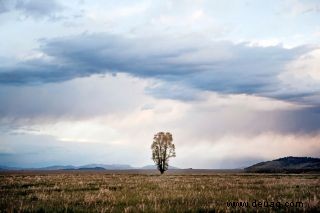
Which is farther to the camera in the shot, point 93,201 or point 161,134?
point 161,134

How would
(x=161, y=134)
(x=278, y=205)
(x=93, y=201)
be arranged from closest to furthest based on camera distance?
1. (x=278, y=205)
2. (x=93, y=201)
3. (x=161, y=134)

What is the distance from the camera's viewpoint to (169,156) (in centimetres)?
10600

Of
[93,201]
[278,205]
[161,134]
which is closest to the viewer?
[278,205]

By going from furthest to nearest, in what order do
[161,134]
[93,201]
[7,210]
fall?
[161,134], [93,201], [7,210]

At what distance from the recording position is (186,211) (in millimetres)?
12664

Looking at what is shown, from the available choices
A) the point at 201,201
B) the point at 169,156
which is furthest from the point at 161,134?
the point at 201,201

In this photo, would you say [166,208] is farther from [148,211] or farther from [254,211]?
[254,211]

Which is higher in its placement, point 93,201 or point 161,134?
point 161,134

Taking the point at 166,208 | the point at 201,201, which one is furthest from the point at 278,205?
the point at 166,208

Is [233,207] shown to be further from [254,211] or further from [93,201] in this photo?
[93,201]

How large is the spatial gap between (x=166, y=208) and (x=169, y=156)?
9335cm

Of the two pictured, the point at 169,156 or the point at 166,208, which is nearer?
the point at 166,208

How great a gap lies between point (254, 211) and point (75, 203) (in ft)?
22.5

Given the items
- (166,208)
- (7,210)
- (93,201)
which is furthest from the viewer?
(93,201)
